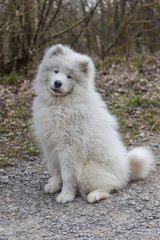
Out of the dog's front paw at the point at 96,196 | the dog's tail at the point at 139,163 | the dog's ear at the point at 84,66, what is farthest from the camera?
the dog's tail at the point at 139,163

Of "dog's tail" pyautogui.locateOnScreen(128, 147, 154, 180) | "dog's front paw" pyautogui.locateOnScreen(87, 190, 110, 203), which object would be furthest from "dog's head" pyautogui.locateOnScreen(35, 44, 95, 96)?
"dog's front paw" pyautogui.locateOnScreen(87, 190, 110, 203)

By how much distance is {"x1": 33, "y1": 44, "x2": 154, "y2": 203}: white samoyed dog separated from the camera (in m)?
4.25

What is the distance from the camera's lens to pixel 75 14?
11375 mm

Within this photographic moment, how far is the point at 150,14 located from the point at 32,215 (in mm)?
10344

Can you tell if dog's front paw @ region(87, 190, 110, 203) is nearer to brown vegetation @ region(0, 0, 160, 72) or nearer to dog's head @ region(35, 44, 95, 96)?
dog's head @ region(35, 44, 95, 96)

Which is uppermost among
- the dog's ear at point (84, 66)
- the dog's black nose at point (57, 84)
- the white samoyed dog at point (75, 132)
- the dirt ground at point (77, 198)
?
the dog's ear at point (84, 66)

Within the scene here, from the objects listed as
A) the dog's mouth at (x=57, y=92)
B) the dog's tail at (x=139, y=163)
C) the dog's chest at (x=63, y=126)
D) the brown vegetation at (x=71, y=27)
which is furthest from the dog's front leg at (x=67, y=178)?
the brown vegetation at (x=71, y=27)

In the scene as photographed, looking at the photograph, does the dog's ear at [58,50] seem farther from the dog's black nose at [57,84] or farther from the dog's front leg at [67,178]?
the dog's front leg at [67,178]

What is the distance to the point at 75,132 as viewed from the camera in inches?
167

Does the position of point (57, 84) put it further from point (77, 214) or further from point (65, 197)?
point (77, 214)

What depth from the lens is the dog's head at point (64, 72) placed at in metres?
4.32

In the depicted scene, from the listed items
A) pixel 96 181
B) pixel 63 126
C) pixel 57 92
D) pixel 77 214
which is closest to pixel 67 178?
pixel 96 181

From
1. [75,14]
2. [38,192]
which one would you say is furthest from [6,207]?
[75,14]

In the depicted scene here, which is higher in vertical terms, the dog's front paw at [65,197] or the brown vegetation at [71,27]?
the brown vegetation at [71,27]
